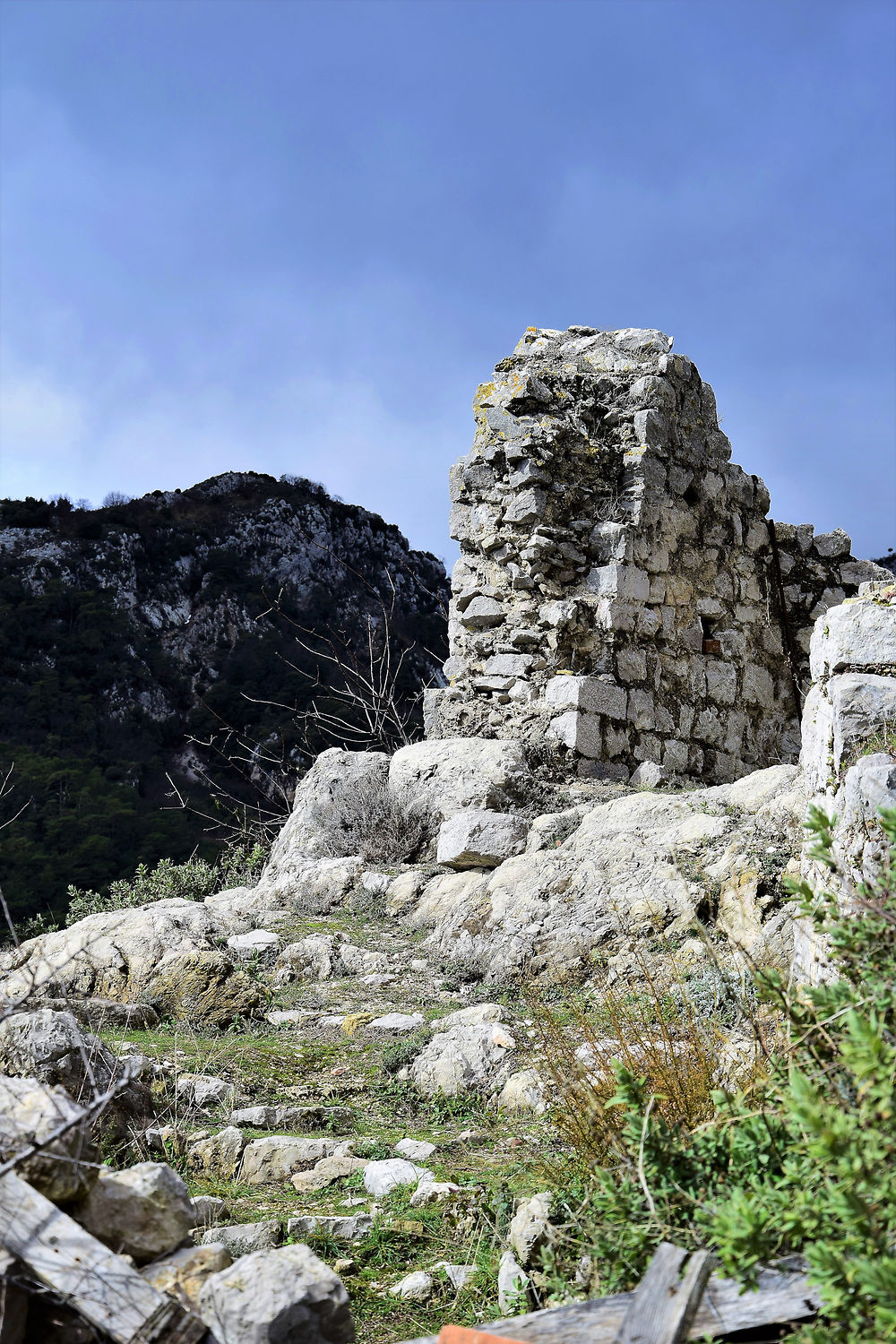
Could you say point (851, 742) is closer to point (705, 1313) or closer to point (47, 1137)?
point (705, 1313)

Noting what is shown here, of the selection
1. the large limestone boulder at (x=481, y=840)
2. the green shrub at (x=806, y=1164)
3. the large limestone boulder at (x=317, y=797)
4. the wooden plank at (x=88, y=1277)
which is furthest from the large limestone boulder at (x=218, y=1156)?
the large limestone boulder at (x=317, y=797)

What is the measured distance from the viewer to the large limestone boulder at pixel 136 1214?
2.04m

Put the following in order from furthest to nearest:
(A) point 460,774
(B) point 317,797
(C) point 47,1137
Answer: (B) point 317,797 < (A) point 460,774 < (C) point 47,1137

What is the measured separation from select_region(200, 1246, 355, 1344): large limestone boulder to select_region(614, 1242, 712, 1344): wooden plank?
1.97 feet

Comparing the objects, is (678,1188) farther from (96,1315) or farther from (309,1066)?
(309,1066)

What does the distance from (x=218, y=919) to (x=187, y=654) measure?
20.6 metres

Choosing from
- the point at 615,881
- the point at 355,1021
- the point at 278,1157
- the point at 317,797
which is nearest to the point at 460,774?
the point at 317,797

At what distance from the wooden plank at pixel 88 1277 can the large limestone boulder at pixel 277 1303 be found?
62 mm

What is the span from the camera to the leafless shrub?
265 inches

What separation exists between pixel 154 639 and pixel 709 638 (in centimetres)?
2018

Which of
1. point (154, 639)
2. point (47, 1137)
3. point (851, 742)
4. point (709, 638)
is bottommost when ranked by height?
point (47, 1137)

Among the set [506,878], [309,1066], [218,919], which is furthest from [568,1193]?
[218,919]

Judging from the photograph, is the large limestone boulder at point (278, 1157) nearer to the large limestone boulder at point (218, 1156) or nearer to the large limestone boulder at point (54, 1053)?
the large limestone boulder at point (218, 1156)

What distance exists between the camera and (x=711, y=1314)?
1.69m
